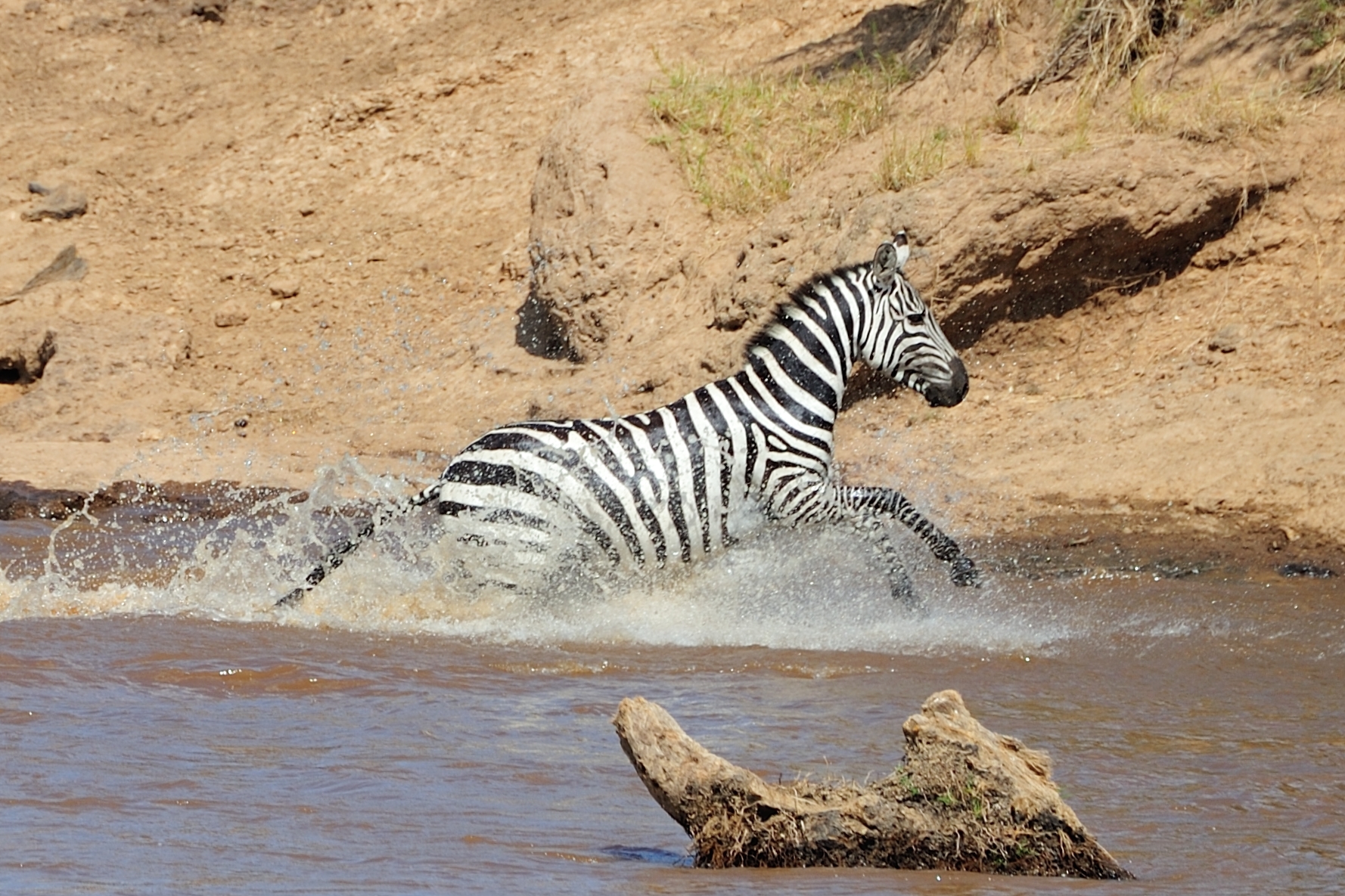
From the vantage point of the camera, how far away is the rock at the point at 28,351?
15680mm

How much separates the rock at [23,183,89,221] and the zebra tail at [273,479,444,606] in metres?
11.6

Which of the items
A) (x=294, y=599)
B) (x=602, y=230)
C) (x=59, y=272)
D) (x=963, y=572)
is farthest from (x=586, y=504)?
(x=59, y=272)

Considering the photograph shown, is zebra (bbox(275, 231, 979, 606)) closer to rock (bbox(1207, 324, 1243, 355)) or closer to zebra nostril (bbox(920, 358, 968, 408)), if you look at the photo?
zebra nostril (bbox(920, 358, 968, 408))

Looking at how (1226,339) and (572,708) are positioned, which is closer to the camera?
(572,708)

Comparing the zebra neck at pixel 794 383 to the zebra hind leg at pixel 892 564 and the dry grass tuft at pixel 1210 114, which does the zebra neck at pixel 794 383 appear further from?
the dry grass tuft at pixel 1210 114

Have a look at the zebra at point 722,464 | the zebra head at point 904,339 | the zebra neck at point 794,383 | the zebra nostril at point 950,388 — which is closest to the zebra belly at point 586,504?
the zebra at point 722,464

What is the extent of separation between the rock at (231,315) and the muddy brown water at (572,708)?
678cm

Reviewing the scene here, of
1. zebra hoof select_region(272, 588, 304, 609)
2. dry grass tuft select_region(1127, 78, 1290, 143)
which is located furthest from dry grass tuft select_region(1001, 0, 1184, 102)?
zebra hoof select_region(272, 588, 304, 609)

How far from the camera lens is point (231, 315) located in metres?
16.4

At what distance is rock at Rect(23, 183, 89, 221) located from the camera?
58.5ft

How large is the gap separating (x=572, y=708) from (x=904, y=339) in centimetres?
320

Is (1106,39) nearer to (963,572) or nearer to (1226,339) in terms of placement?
(1226,339)

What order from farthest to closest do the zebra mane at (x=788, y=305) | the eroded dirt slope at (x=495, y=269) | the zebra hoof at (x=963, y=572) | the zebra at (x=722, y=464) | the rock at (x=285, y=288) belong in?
the rock at (x=285, y=288)
the eroded dirt slope at (x=495, y=269)
the zebra mane at (x=788, y=305)
the zebra hoof at (x=963, y=572)
the zebra at (x=722, y=464)

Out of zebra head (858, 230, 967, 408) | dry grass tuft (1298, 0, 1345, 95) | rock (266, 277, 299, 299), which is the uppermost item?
dry grass tuft (1298, 0, 1345, 95)
